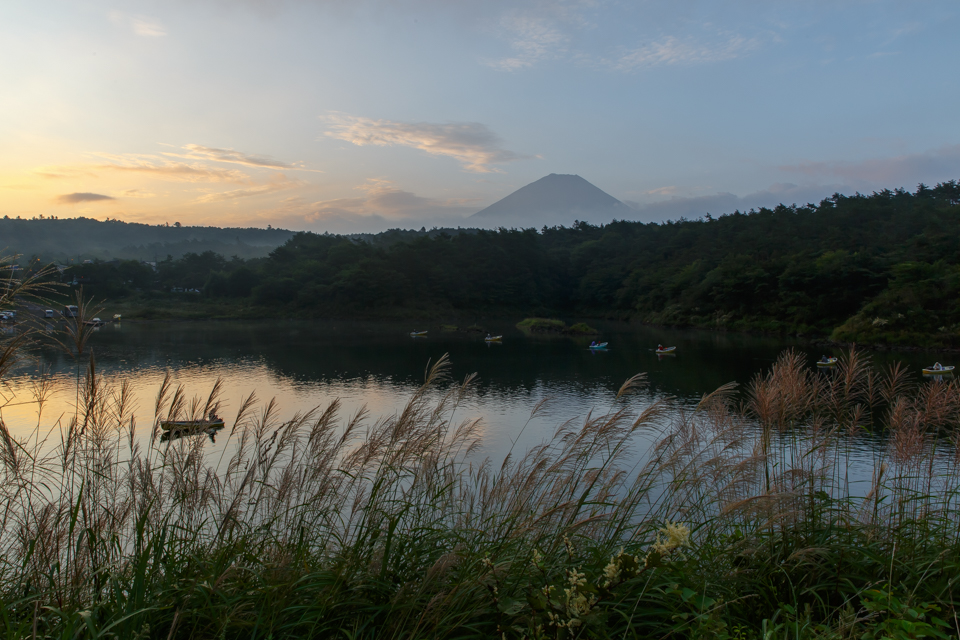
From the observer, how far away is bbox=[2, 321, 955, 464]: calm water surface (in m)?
18.7

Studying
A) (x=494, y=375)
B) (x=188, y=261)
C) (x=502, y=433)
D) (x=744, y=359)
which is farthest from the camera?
(x=188, y=261)

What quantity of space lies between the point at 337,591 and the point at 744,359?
33.8 metres

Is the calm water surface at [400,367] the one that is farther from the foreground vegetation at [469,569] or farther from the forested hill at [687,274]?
the foreground vegetation at [469,569]

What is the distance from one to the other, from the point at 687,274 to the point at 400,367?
41900mm

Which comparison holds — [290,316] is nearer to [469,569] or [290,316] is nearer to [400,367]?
[400,367]

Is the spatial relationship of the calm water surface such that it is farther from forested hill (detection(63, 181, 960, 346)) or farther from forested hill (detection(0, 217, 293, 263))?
forested hill (detection(0, 217, 293, 263))

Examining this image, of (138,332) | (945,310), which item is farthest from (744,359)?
(138,332)

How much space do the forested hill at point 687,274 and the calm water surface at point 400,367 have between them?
17.4ft

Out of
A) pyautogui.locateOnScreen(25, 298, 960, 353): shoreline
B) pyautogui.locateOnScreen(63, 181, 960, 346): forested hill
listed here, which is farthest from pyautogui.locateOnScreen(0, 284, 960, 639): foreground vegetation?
pyautogui.locateOnScreen(25, 298, 960, 353): shoreline

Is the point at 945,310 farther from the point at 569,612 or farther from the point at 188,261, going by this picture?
the point at 188,261

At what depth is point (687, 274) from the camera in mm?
61875

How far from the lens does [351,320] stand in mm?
64812

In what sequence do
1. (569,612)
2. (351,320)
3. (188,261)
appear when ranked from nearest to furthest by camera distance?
(569,612) < (351,320) < (188,261)

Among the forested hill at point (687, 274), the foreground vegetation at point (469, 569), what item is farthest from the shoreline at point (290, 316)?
the foreground vegetation at point (469, 569)
